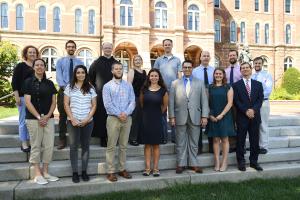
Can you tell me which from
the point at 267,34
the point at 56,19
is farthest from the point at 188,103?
the point at 267,34

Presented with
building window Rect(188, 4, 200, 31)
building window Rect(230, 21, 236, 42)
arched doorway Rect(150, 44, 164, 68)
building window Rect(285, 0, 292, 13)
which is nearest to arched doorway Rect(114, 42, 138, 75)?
arched doorway Rect(150, 44, 164, 68)

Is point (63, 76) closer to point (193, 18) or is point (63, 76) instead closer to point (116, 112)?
point (116, 112)

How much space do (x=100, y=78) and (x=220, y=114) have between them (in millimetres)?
2420

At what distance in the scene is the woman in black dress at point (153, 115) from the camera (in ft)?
18.6

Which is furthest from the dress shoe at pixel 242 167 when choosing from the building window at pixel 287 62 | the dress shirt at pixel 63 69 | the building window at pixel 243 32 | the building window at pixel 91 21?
the building window at pixel 287 62

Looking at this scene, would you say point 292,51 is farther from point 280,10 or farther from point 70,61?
point 70,61

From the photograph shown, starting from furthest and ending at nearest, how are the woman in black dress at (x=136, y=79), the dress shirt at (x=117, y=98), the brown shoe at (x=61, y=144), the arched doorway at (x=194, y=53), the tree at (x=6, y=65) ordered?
the arched doorway at (x=194, y=53) → the tree at (x=6, y=65) → the woman in black dress at (x=136, y=79) → the brown shoe at (x=61, y=144) → the dress shirt at (x=117, y=98)

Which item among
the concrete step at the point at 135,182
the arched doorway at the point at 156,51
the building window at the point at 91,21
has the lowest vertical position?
the concrete step at the point at 135,182

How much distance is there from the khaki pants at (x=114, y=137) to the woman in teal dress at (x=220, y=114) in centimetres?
167

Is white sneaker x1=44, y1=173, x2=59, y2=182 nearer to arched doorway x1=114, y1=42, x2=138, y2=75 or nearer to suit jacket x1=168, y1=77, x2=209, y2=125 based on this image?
suit jacket x1=168, y1=77, x2=209, y2=125

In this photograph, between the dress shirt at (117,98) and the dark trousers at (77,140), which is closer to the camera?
the dark trousers at (77,140)

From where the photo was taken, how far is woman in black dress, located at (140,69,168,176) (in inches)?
223

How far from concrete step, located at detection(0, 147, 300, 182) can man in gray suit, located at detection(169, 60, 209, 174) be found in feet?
1.25

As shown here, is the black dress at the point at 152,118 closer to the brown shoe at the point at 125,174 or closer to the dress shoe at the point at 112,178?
the brown shoe at the point at 125,174
